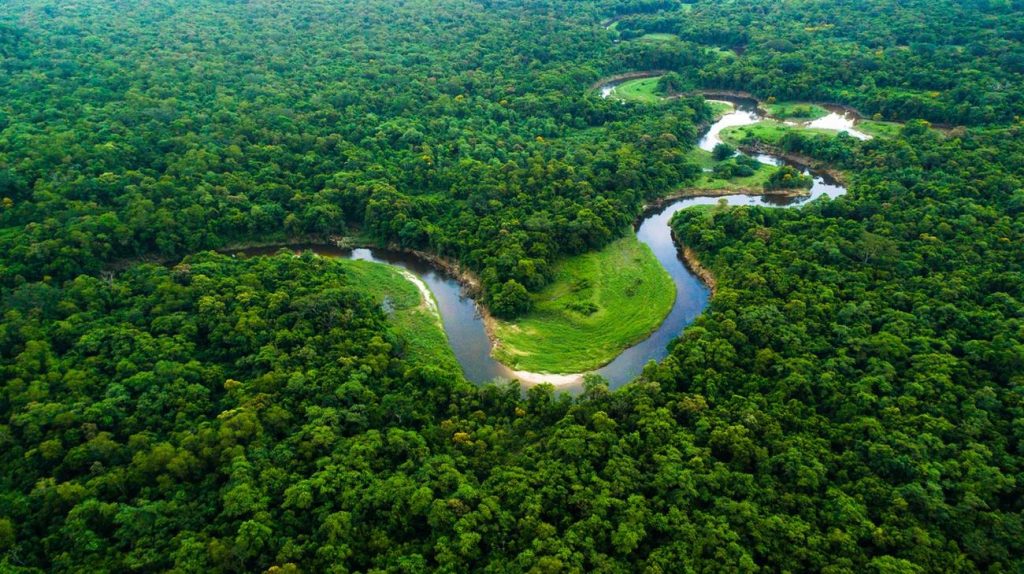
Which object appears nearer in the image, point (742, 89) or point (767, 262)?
point (767, 262)

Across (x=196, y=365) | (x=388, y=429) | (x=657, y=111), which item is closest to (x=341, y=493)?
(x=388, y=429)

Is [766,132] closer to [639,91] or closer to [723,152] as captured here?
[723,152]

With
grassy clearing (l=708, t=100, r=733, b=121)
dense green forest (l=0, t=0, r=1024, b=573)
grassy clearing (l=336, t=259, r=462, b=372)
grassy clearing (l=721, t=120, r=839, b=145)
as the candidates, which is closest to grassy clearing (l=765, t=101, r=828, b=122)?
grassy clearing (l=721, t=120, r=839, b=145)

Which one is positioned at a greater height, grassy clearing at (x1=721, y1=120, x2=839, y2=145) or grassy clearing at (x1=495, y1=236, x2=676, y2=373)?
grassy clearing at (x1=721, y1=120, x2=839, y2=145)

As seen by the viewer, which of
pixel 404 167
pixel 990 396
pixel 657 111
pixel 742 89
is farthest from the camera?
pixel 742 89

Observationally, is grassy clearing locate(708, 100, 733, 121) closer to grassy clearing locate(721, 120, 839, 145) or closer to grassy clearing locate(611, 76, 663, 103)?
grassy clearing locate(721, 120, 839, 145)

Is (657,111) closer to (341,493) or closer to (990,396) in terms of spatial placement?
(990,396)
